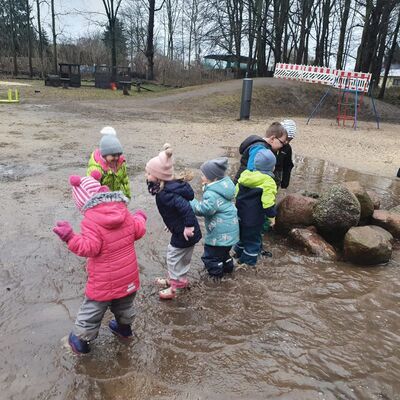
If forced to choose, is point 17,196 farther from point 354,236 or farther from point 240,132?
point 240,132

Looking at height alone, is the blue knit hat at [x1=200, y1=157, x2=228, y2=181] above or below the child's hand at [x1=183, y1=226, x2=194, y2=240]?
above

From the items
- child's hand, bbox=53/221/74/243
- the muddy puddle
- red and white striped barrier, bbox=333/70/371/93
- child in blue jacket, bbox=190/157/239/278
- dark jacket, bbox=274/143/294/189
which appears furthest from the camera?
red and white striped barrier, bbox=333/70/371/93

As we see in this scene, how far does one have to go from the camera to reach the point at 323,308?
3.78 metres

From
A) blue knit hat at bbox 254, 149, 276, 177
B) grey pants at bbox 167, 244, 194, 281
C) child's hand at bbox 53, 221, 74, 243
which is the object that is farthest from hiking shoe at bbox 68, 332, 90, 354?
blue knit hat at bbox 254, 149, 276, 177

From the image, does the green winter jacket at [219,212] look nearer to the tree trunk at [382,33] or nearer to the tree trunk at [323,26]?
the tree trunk at [382,33]

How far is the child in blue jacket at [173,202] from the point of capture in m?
Result: 3.35

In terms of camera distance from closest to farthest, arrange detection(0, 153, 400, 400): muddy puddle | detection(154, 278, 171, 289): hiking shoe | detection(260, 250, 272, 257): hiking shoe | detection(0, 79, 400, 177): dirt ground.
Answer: detection(0, 153, 400, 400): muddy puddle → detection(154, 278, 171, 289): hiking shoe → detection(260, 250, 272, 257): hiking shoe → detection(0, 79, 400, 177): dirt ground

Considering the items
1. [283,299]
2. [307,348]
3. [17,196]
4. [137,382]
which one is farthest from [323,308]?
[17,196]

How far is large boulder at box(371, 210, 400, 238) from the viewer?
545 cm

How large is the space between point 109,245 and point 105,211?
22 centimetres

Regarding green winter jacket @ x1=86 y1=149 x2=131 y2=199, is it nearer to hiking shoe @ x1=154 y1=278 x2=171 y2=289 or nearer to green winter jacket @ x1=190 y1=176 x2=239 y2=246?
green winter jacket @ x1=190 y1=176 x2=239 y2=246

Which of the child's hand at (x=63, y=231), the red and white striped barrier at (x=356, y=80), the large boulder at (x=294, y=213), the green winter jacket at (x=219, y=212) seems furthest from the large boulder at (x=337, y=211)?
the red and white striped barrier at (x=356, y=80)

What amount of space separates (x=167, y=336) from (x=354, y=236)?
261 centimetres

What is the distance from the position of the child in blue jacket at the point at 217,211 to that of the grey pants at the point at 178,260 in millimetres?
337
